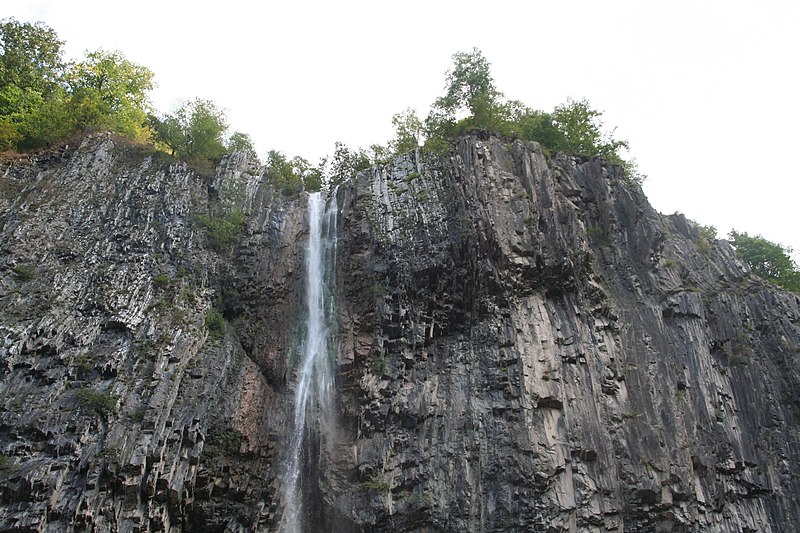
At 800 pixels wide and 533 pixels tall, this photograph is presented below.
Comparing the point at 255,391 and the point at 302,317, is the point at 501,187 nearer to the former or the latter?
the point at 302,317

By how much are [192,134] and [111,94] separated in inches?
278

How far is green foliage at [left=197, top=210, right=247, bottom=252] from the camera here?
2055 centimetres

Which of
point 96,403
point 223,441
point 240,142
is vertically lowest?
point 223,441

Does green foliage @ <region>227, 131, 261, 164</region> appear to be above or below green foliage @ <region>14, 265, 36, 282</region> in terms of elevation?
above

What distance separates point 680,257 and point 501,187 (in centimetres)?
734

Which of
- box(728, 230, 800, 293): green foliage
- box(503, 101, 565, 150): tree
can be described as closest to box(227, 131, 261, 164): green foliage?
box(503, 101, 565, 150): tree

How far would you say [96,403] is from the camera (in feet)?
46.4

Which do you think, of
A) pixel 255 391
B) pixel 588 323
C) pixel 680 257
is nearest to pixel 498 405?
pixel 588 323

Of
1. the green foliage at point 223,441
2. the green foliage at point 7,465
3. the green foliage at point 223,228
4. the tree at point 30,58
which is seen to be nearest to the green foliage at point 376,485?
the green foliage at point 223,441

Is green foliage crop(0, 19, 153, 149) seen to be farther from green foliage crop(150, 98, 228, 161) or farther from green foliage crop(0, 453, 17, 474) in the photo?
green foliage crop(0, 453, 17, 474)

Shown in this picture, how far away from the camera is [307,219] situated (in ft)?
73.8

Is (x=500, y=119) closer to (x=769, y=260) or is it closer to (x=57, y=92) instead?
(x=769, y=260)

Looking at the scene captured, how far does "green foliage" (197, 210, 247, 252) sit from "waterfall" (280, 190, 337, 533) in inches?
112

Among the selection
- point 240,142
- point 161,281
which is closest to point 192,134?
point 240,142
